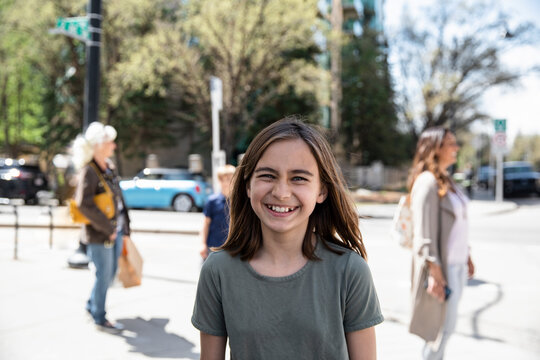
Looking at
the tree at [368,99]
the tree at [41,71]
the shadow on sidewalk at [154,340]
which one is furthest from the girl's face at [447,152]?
the tree at [368,99]

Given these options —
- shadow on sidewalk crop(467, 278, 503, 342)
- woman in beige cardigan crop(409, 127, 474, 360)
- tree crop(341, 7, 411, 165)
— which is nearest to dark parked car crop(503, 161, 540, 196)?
tree crop(341, 7, 411, 165)

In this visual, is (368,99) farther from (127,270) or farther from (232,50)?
(127,270)

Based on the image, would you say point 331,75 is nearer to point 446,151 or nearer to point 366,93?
point 366,93

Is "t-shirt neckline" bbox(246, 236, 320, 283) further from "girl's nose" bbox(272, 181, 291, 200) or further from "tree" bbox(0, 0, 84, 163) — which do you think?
"tree" bbox(0, 0, 84, 163)

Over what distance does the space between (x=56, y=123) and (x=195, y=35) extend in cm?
1223

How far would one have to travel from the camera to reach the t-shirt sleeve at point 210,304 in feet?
5.82

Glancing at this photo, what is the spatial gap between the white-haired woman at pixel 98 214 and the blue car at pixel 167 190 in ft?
42.4

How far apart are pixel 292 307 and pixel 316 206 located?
0.47 metres

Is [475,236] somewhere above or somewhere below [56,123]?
below

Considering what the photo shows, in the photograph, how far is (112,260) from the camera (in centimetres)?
505

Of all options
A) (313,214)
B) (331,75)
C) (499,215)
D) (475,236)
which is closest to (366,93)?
(331,75)

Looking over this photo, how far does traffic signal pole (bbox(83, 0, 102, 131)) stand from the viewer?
802 cm

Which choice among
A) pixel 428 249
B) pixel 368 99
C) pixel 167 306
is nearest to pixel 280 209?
pixel 428 249

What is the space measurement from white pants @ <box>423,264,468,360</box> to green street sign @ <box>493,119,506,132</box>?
18.0 meters
